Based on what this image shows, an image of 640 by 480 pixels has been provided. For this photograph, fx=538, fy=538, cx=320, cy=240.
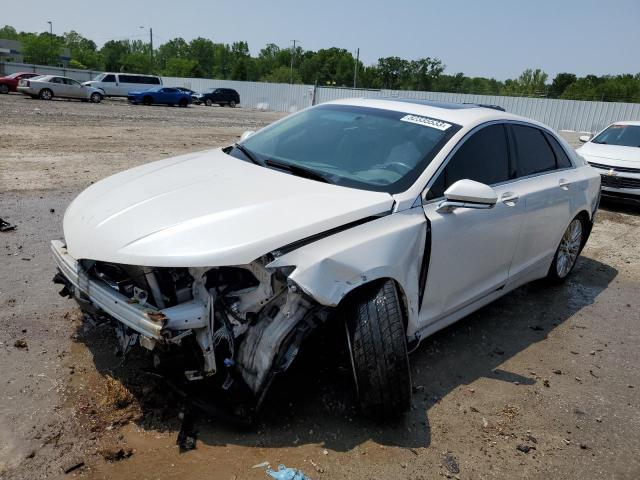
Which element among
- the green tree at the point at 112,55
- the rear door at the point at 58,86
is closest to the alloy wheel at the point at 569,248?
the rear door at the point at 58,86

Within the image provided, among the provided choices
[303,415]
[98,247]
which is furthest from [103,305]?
[303,415]

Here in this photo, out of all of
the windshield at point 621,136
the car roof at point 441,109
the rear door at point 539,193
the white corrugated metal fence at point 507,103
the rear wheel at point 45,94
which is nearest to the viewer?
the car roof at point 441,109

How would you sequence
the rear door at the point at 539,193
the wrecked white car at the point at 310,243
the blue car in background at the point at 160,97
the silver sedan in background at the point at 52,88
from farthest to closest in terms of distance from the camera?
the blue car in background at the point at 160,97, the silver sedan in background at the point at 52,88, the rear door at the point at 539,193, the wrecked white car at the point at 310,243

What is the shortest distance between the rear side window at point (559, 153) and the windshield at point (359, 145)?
1608 mm

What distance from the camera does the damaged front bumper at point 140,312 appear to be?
8.23 feet

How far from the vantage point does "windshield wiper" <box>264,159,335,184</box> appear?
3.36m

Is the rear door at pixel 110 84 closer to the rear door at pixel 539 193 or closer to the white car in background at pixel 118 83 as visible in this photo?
the white car in background at pixel 118 83

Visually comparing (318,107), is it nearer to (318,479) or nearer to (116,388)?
(116,388)

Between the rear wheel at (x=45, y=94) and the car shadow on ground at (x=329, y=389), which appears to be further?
the rear wheel at (x=45, y=94)

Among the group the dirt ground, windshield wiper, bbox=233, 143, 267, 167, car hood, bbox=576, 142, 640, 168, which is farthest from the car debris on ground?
car hood, bbox=576, 142, 640, 168

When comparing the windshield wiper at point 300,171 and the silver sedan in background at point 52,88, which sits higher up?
the windshield wiper at point 300,171

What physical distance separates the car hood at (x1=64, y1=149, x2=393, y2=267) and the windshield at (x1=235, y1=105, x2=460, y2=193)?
22 centimetres

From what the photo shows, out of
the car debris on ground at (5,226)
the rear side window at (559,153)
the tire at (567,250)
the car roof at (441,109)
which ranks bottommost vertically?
the car debris on ground at (5,226)

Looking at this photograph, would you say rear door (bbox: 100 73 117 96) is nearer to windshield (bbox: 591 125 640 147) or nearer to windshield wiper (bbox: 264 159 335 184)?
windshield (bbox: 591 125 640 147)
